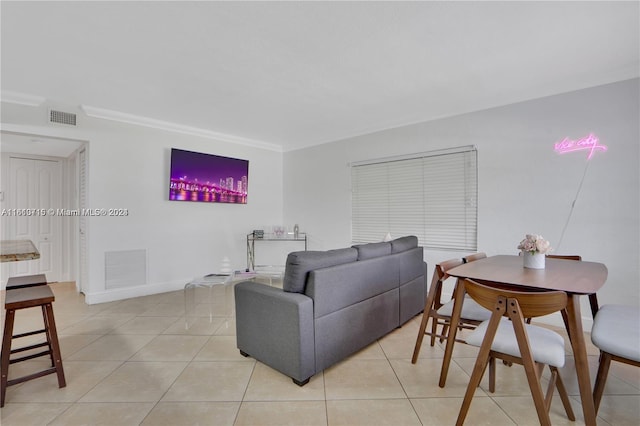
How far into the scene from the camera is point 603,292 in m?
2.97

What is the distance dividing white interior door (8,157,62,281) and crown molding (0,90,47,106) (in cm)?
227

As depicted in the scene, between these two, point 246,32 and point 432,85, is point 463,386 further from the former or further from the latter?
point 246,32

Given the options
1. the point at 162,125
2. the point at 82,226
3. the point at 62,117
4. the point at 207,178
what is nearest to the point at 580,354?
the point at 207,178

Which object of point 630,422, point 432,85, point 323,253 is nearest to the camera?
point 630,422

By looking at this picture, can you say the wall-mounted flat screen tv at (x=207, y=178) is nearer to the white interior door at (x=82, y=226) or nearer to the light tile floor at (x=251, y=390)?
the white interior door at (x=82, y=226)

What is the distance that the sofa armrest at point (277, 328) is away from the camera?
208 centimetres

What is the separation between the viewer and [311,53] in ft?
8.31

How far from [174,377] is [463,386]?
2081mm

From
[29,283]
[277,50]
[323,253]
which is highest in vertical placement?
[277,50]

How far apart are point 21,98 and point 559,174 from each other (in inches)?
231

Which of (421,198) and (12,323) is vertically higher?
(421,198)

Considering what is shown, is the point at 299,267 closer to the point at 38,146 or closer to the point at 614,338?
the point at 614,338

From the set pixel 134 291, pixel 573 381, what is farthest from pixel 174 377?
pixel 573 381

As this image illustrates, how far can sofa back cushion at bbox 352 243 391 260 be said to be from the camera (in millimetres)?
2689
